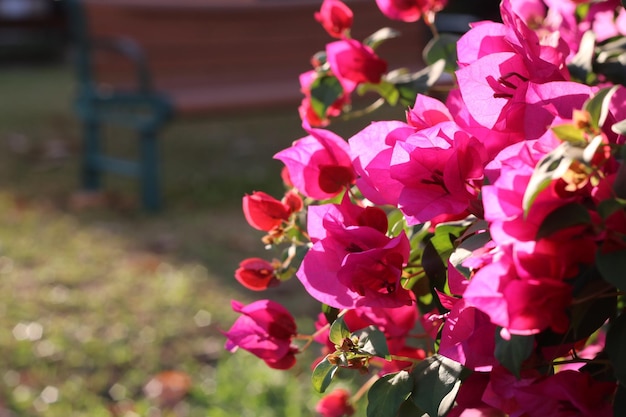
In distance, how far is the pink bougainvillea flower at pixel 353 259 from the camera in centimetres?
76

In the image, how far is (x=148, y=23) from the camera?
17.2 ft

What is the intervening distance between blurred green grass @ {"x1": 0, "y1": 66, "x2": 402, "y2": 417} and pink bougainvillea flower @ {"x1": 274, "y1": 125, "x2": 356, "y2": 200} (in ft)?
1.17

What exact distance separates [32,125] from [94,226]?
127 inches

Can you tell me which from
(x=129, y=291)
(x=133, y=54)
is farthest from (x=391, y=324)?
(x=133, y=54)

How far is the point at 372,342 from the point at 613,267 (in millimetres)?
301

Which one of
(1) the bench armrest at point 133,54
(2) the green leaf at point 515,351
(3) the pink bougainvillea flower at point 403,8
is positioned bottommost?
(1) the bench armrest at point 133,54

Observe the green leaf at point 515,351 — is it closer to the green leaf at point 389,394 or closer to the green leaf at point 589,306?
the green leaf at point 589,306

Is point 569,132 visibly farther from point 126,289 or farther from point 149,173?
point 149,173

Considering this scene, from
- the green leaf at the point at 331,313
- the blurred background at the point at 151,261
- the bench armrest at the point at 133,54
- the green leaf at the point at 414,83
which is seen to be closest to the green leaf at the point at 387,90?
the green leaf at the point at 414,83

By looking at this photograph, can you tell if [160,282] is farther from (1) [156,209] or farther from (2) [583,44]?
(2) [583,44]

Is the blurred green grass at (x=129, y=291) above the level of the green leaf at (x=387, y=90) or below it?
below

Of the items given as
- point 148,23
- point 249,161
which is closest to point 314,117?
point 148,23

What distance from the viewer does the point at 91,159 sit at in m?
4.86

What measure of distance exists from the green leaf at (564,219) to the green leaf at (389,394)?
0.88ft
